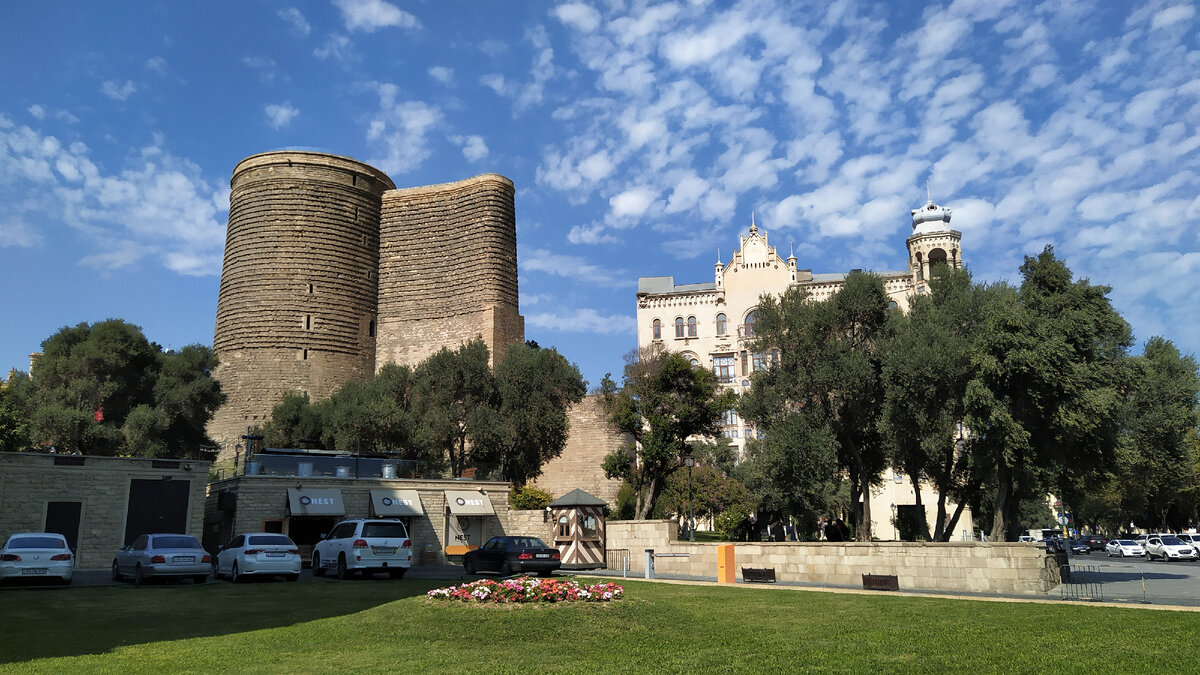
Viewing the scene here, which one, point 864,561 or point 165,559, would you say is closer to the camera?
point 165,559

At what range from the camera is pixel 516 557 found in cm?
2127

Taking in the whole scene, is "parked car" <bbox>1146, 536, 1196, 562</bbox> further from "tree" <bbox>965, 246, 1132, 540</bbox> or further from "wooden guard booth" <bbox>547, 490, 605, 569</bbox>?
"wooden guard booth" <bbox>547, 490, 605, 569</bbox>

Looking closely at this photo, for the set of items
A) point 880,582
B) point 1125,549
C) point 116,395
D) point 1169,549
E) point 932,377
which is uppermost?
point 116,395

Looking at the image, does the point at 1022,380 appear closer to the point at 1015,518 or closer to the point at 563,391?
the point at 1015,518

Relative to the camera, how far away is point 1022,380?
2219 centimetres

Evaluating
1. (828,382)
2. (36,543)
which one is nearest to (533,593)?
(36,543)

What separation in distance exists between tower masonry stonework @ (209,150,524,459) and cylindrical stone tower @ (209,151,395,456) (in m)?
0.07

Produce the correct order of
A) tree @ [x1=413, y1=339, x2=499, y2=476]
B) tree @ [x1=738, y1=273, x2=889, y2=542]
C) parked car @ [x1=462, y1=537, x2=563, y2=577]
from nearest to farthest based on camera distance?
parked car @ [x1=462, y1=537, x2=563, y2=577] → tree @ [x1=738, y1=273, x2=889, y2=542] → tree @ [x1=413, y1=339, x2=499, y2=476]

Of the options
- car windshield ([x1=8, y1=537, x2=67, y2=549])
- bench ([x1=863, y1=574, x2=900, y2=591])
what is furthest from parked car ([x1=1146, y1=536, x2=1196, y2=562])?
car windshield ([x1=8, y1=537, x2=67, y2=549])

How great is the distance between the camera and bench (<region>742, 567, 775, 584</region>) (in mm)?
20031

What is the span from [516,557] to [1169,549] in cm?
3055

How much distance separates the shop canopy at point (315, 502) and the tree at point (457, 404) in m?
7.85

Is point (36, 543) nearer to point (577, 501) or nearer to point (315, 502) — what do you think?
point (315, 502)

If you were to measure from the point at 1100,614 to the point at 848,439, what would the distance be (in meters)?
15.1
